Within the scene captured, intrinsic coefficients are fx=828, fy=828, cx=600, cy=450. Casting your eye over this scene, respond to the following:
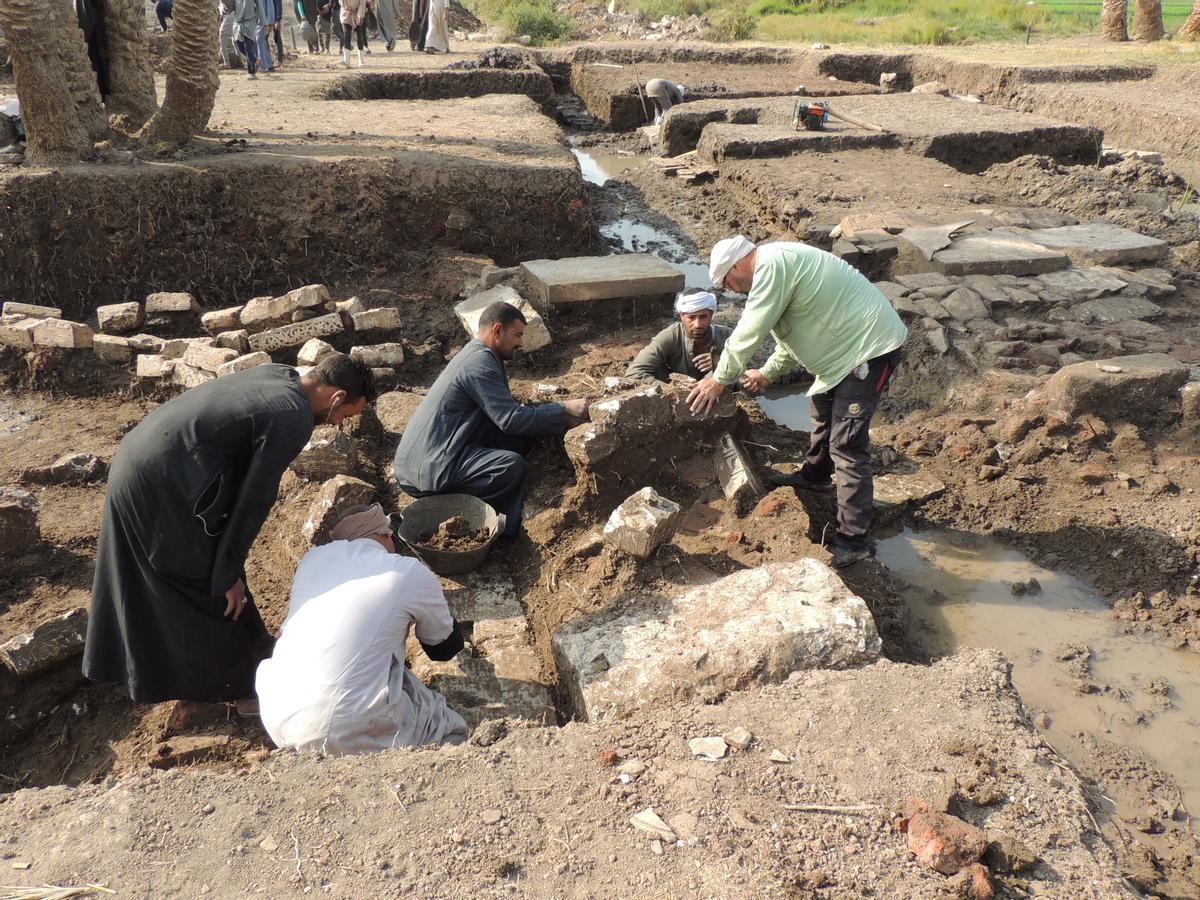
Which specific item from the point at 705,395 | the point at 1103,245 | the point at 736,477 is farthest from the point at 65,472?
the point at 1103,245

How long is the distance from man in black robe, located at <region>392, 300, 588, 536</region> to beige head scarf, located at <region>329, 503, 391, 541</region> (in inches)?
40.9

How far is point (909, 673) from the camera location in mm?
3047

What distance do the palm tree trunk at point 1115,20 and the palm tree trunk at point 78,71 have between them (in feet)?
74.1

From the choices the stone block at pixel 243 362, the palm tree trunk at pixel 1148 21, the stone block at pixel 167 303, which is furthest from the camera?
the palm tree trunk at pixel 1148 21

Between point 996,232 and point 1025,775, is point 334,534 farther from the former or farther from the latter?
point 996,232

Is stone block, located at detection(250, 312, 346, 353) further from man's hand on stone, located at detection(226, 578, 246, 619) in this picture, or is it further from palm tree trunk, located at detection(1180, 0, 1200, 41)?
palm tree trunk, located at detection(1180, 0, 1200, 41)

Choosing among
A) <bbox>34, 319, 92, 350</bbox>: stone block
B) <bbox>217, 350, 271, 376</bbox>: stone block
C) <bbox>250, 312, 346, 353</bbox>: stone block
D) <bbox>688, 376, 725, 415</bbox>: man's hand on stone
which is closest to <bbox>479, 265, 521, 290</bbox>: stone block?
<bbox>250, 312, 346, 353</bbox>: stone block

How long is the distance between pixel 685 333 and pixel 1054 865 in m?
3.71

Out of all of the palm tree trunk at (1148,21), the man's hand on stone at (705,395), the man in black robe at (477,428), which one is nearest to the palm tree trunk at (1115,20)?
the palm tree trunk at (1148,21)

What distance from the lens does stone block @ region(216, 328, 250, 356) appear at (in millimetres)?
6281

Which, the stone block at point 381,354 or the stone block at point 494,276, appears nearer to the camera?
the stone block at point 381,354

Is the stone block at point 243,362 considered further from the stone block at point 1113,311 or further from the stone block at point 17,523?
the stone block at point 1113,311

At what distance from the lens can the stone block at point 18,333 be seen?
20.4 feet

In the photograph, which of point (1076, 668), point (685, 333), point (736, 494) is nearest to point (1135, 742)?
point (1076, 668)
